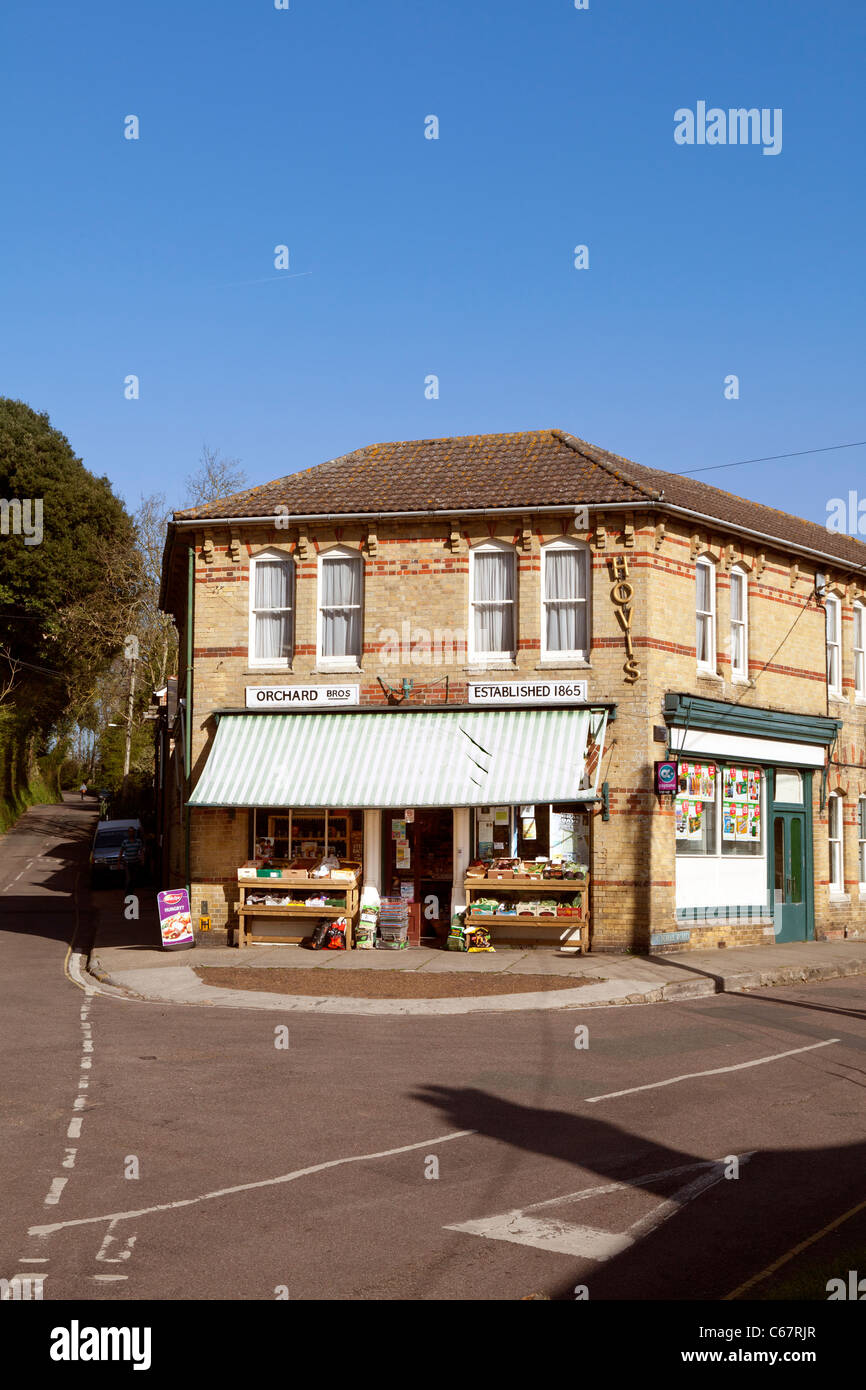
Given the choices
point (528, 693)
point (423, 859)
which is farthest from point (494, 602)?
point (423, 859)

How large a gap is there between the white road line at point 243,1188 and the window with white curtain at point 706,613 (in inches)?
581

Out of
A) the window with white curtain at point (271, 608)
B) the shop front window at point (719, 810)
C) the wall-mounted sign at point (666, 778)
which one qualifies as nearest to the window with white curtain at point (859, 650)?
the shop front window at point (719, 810)

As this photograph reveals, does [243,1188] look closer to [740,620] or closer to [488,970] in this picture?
[488,970]

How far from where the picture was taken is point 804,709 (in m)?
24.9

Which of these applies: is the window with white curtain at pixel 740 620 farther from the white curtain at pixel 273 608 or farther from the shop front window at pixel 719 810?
the white curtain at pixel 273 608

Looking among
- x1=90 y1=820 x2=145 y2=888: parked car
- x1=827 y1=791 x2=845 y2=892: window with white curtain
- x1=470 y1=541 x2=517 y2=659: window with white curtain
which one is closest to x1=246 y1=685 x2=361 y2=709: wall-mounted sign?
x1=470 y1=541 x2=517 y2=659: window with white curtain

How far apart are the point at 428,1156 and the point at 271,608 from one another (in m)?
15.2

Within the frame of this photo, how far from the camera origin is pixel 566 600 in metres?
21.7

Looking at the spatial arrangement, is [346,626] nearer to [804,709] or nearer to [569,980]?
[569,980]

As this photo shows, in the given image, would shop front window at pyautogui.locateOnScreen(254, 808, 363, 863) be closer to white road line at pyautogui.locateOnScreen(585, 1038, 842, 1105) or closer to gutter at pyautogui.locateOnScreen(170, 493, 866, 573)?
gutter at pyautogui.locateOnScreen(170, 493, 866, 573)

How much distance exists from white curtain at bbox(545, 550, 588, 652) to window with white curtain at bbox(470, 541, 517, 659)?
2.07 feet

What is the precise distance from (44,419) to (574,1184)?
48.6 metres

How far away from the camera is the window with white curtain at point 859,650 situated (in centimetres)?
2694

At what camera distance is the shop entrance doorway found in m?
21.9
